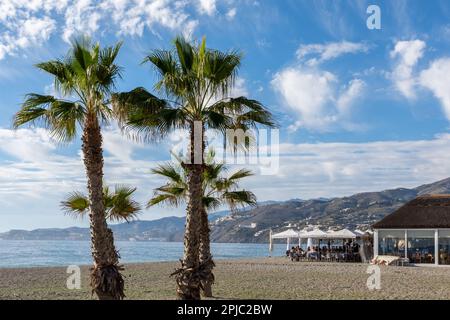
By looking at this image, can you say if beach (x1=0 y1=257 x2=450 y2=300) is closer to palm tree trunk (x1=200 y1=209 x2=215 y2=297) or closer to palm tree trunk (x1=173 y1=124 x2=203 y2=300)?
palm tree trunk (x1=200 y1=209 x2=215 y2=297)

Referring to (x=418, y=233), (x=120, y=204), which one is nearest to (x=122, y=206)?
(x=120, y=204)

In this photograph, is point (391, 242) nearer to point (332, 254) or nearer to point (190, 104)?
point (332, 254)

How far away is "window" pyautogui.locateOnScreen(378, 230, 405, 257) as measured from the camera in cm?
3428

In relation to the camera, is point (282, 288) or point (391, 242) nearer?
point (282, 288)

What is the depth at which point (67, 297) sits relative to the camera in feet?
54.6

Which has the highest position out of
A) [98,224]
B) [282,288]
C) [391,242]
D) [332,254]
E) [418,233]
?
[98,224]

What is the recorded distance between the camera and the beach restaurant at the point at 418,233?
33.1m

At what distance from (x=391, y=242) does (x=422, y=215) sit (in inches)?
89.4

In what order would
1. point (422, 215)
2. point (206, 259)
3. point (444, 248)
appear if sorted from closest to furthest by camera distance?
point (206, 259)
point (444, 248)
point (422, 215)

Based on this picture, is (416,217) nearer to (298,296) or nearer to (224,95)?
(298,296)

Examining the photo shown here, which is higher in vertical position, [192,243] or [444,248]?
[192,243]

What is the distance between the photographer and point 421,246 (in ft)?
111

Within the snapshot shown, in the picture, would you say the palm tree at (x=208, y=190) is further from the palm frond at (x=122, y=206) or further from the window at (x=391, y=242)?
the window at (x=391, y=242)
